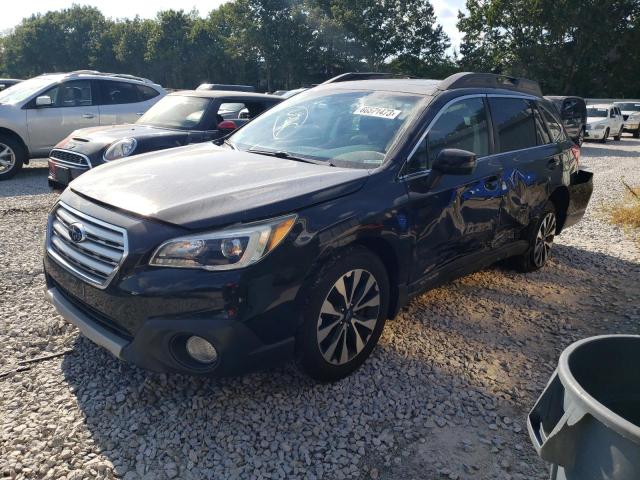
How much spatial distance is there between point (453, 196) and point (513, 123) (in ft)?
4.20

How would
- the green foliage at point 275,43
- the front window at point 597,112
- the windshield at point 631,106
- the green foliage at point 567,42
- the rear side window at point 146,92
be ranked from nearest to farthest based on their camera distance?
the rear side window at point 146,92, the front window at point 597,112, the windshield at point 631,106, the green foliage at point 567,42, the green foliage at point 275,43

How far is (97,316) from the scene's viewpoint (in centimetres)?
274

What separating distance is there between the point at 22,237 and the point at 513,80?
204 inches

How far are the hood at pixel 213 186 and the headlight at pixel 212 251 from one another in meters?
0.07

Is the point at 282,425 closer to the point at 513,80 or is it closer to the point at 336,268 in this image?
the point at 336,268

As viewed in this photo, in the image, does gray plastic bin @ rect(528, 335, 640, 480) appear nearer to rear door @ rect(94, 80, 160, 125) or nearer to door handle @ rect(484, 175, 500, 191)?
door handle @ rect(484, 175, 500, 191)

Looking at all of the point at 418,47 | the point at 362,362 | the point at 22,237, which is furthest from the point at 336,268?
the point at 418,47

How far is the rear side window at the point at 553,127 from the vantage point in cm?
494

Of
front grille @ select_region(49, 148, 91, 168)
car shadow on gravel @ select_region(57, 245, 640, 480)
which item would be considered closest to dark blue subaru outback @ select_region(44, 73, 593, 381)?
car shadow on gravel @ select_region(57, 245, 640, 480)

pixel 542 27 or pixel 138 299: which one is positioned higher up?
pixel 542 27

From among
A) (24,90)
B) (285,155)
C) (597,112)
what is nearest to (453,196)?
(285,155)

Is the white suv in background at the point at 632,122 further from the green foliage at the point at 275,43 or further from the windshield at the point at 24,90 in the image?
the green foliage at the point at 275,43

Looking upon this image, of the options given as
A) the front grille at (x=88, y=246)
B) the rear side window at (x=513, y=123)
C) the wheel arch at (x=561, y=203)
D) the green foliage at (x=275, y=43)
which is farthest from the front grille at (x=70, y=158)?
the green foliage at (x=275, y=43)

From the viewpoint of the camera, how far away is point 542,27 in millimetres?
40812
